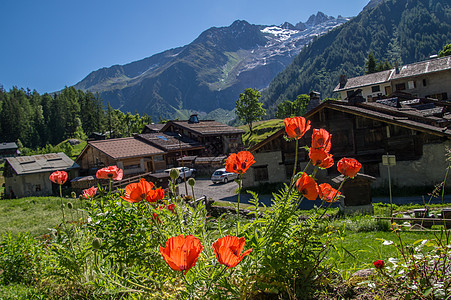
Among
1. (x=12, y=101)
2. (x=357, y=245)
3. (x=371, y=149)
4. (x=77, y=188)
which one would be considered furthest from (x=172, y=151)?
(x=12, y=101)

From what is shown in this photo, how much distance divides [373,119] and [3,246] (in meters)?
20.7

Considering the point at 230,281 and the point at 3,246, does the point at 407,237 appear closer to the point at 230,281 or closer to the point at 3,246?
the point at 230,281

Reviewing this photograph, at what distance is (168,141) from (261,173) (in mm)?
22020

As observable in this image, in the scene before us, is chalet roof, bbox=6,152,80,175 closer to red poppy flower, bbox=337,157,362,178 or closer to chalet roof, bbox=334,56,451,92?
red poppy flower, bbox=337,157,362,178

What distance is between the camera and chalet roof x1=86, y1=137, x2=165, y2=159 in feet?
117

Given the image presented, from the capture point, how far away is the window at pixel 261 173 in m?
24.4

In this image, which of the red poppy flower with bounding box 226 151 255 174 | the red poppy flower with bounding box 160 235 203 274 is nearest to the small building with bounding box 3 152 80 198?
the red poppy flower with bounding box 226 151 255 174

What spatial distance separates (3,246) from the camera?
18.2 feet

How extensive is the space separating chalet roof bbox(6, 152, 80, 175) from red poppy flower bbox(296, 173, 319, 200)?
127 feet

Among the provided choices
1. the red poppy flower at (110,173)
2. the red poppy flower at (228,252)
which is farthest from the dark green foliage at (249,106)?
the red poppy flower at (228,252)

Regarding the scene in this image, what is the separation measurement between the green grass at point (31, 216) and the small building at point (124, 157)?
10196mm

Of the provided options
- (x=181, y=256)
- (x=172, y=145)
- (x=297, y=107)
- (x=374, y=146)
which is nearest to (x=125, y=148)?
(x=172, y=145)

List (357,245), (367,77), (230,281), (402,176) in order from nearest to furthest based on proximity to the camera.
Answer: (230,281)
(357,245)
(402,176)
(367,77)

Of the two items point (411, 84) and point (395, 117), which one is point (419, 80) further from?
point (395, 117)
